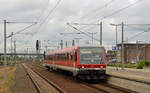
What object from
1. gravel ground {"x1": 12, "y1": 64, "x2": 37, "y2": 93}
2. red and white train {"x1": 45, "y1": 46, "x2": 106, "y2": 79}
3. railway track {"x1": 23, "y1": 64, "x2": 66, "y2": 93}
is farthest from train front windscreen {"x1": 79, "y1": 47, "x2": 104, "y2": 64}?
gravel ground {"x1": 12, "y1": 64, "x2": 37, "y2": 93}

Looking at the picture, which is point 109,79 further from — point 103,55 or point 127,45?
point 127,45

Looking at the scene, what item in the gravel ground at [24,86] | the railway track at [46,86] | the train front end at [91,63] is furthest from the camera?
the train front end at [91,63]

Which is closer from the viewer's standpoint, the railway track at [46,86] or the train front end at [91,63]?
the railway track at [46,86]

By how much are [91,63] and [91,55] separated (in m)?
0.74

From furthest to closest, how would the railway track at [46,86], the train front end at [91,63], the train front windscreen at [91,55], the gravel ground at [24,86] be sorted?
1. the train front windscreen at [91,55]
2. the train front end at [91,63]
3. the gravel ground at [24,86]
4. the railway track at [46,86]

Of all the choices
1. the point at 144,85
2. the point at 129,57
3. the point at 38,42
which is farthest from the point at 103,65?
the point at 129,57

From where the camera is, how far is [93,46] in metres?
23.5

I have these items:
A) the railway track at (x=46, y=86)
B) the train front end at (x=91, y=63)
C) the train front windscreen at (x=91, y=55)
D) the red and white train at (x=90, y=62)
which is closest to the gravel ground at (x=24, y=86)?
the railway track at (x=46, y=86)

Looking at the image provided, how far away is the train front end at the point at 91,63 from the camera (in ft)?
73.7

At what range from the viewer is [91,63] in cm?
2269

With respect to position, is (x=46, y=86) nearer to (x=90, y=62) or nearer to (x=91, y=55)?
(x=90, y=62)

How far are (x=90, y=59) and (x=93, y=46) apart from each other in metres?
1.23

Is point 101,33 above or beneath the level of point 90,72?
above

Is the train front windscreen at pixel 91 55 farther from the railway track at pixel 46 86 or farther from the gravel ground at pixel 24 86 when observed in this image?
the gravel ground at pixel 24 86
